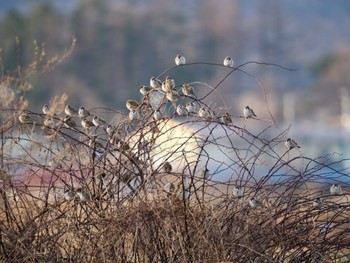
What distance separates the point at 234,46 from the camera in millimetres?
65125

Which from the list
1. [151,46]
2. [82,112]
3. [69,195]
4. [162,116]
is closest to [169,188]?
[162,116]

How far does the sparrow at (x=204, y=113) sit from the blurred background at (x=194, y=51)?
130ft

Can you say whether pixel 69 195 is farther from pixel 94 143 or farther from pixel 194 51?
pixel 194 51

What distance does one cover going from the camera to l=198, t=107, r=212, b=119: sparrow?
429 centimetres

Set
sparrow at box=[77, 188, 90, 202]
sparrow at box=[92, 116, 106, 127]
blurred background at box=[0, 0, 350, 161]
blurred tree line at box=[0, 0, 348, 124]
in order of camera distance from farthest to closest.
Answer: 1. blurred background at box=[0, 0, 350, 161]
2. blurred tree line at box=[0, 0, 348, 124]
3. sparrow at box=[92, 116, 106, 127]
4. sparrow at box=[77, 188, 90, 202]

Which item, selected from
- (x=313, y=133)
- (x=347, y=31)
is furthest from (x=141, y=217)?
(x=347, y=31)

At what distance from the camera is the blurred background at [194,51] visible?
51344mm

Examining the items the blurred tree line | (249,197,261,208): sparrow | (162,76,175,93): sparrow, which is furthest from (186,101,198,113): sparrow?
the blurred tree line

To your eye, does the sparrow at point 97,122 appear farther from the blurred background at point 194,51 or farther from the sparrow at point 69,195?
the blurred background at point 194,51

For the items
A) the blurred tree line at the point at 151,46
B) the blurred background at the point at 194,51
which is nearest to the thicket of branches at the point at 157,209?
the blurred tree line at the point at 151,46

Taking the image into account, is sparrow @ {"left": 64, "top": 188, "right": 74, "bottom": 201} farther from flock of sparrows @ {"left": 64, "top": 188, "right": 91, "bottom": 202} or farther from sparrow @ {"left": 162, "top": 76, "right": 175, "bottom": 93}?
sparrow @ {"left": 162, "top": 76, "right": 175, "bottom": 93}

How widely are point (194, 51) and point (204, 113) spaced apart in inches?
2236

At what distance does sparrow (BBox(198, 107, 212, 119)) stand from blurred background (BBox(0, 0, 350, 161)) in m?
39.6

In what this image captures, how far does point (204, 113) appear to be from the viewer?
4293 millimetres
